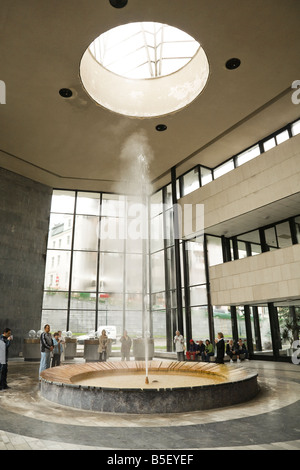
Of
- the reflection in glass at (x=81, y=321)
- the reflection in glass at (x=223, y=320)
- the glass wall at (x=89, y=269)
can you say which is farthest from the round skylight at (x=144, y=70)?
the reflection in glass at (x=81, y=321)

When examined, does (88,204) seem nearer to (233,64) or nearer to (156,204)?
(156,204)

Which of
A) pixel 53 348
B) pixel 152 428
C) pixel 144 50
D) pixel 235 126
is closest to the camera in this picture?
pixel 152 428

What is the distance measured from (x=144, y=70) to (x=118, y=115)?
289cm

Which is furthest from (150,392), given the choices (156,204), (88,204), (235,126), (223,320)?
(88,204)

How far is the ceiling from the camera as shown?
8.16 meters

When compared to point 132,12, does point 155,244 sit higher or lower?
lower

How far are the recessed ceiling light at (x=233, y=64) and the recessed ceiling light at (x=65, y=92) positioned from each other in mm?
5505

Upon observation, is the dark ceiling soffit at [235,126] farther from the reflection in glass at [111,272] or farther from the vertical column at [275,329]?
the vertical column at [275,329]

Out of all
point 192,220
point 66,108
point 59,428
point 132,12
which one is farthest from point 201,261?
point 59,428

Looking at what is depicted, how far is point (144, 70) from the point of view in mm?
13367
